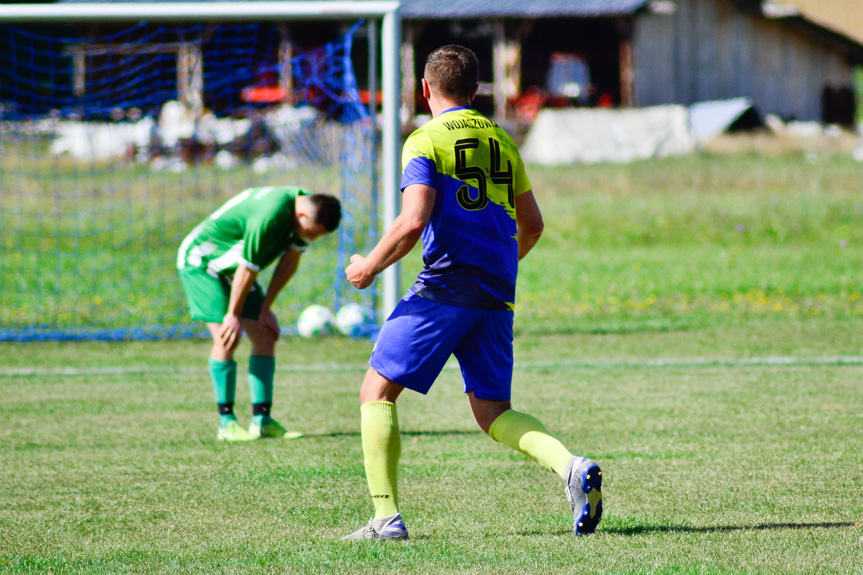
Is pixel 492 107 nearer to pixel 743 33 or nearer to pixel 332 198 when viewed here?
pixel 743 33

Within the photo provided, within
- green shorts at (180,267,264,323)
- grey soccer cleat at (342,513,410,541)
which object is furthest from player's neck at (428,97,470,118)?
green shorts at (180,267,264,323)

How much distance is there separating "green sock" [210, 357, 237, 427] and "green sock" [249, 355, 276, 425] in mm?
125

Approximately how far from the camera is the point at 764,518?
15.0ft

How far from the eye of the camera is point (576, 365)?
9438mm

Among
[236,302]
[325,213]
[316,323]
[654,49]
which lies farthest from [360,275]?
Answer: [654,49]

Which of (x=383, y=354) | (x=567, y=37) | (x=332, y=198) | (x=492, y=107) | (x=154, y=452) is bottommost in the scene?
(x=154, y=452)

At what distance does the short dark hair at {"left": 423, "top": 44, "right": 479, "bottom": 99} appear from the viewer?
4289 millimetres

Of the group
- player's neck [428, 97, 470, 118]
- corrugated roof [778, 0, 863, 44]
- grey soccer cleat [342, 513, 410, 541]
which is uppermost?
corrugated roof [778, 0, 863, 44]

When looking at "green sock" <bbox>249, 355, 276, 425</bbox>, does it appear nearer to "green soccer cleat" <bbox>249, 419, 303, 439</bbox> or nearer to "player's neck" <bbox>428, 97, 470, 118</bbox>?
"green soccer cleat" <bbox>249, 419, 303, 439</bbox>

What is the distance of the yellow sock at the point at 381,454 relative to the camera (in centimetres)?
431

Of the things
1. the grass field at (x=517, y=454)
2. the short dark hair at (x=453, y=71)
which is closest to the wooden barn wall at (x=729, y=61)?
the grass field at (x=517, y=454)

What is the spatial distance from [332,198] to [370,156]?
16.8ft

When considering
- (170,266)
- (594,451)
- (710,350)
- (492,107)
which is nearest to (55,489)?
(594,451)

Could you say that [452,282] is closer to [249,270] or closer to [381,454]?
[381,454]
